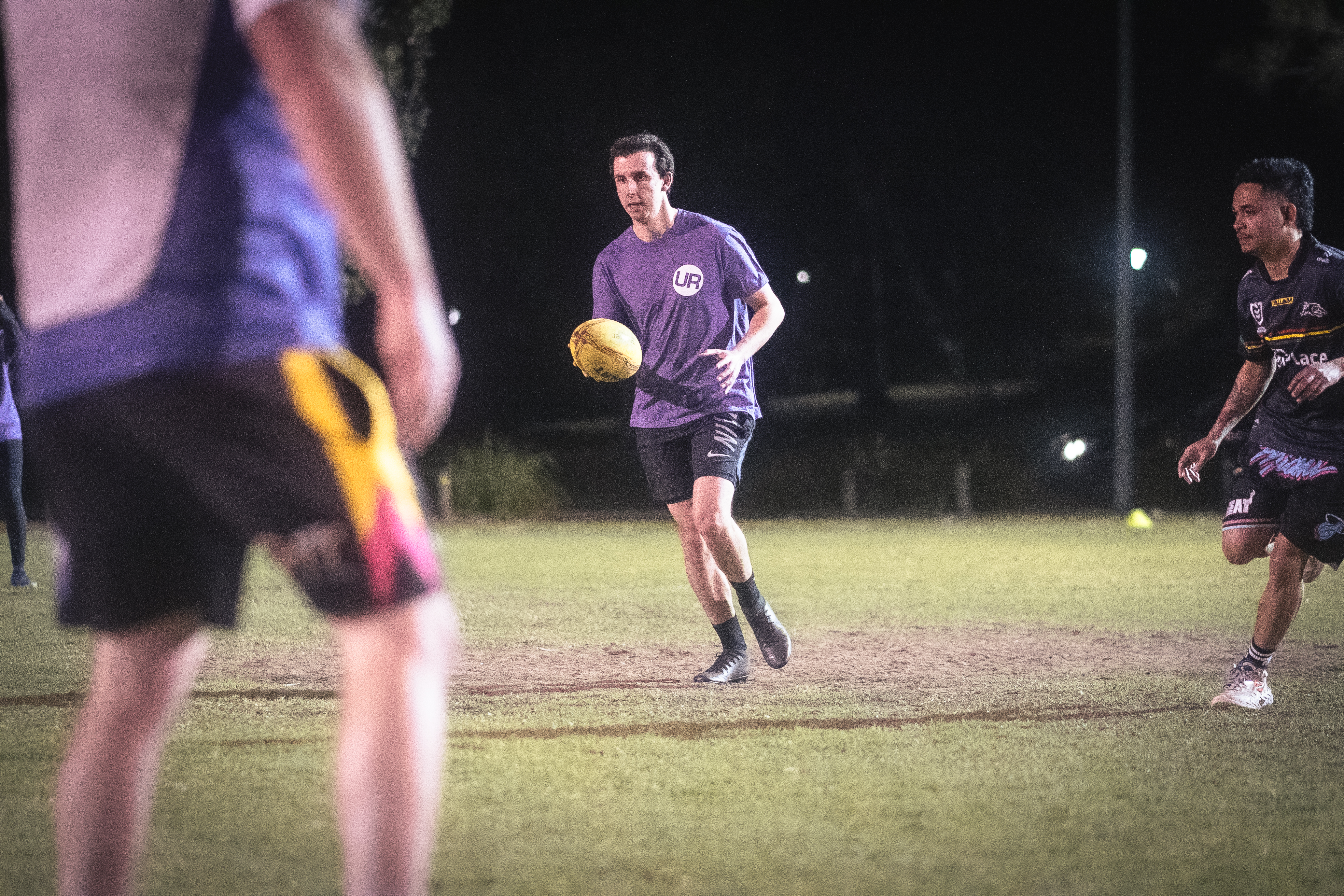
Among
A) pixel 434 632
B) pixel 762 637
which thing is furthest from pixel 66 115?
pixel 762 637

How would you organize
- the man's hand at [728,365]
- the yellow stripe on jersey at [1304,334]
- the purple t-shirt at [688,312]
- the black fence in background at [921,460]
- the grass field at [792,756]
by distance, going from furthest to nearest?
the black fence in background at [921,460] → the purple t-shirt at [688,312] → the man's hand at [728,365] → the yellow stripe on jersey at [1304,334] → the grass field at [792,756]

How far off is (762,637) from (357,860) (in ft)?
15.4

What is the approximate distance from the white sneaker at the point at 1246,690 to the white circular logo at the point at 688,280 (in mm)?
2886

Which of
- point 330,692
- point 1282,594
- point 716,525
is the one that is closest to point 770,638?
point 716,525

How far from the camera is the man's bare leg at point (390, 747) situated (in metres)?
2.06

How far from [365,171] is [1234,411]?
5.06 meters

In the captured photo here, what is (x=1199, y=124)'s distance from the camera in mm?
35906

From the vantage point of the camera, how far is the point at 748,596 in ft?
21.5

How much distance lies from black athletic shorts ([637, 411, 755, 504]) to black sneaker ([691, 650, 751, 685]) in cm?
75

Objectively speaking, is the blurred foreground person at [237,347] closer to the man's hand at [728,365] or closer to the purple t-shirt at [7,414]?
the man's hand at [728,365]

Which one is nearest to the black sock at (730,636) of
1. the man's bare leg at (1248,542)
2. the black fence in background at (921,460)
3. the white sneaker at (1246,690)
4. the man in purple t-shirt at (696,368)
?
the man in purple t-shirt at (696,368)

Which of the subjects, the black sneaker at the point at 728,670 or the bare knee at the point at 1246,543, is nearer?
the bare knee at the point at 1246,543

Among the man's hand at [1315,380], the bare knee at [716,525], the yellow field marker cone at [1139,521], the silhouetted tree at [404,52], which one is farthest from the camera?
the silhouetted tree at [404,52]

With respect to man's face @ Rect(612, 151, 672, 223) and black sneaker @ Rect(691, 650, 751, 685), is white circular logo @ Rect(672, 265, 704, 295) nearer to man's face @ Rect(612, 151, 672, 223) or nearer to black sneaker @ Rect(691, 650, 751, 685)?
man's face @ Rect(612, 151, 672, 223)
